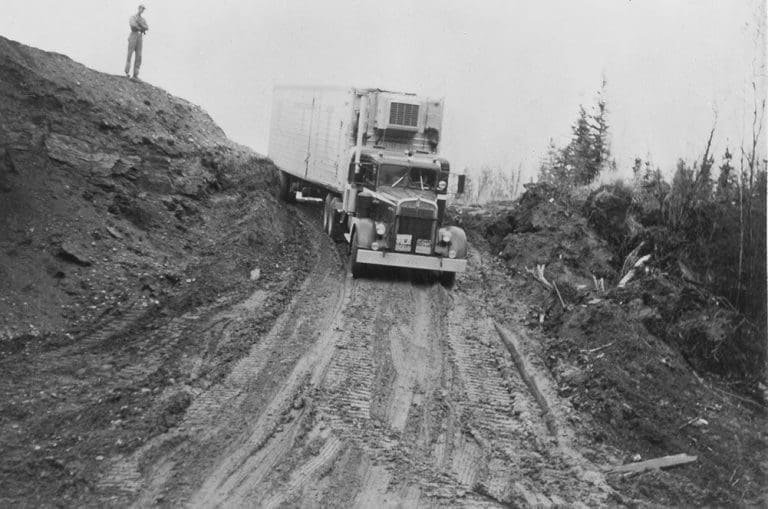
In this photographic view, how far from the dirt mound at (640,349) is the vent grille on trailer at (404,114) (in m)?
3.69

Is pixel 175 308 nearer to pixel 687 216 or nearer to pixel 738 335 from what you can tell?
pixel 738 335

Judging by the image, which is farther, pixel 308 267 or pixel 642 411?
pixel 308 267

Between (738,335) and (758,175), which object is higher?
(758,175)

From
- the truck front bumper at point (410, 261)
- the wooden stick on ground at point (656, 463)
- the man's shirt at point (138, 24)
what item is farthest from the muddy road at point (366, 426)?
the man's shirt at point (138, 24)

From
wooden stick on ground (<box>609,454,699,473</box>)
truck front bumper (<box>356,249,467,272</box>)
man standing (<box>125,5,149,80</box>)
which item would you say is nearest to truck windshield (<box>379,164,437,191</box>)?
truck front bumper (<box>356,249,467,272</box>)

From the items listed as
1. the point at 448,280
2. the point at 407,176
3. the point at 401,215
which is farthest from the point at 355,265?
the point at 407,176

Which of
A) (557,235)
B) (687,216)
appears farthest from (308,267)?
(687,216)

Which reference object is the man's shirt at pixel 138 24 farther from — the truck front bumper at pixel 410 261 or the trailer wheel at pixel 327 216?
the truck front bumper at pixel 410 261

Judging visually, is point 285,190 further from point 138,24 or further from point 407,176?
point 407,176

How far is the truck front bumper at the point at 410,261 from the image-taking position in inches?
560

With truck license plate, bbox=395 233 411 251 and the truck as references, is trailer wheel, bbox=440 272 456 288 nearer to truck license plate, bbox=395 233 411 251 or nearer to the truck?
the truck

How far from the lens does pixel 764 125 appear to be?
10836mm

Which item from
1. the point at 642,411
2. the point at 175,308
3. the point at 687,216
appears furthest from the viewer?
the point at 687,216

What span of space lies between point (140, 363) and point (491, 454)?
4241 millimetres
